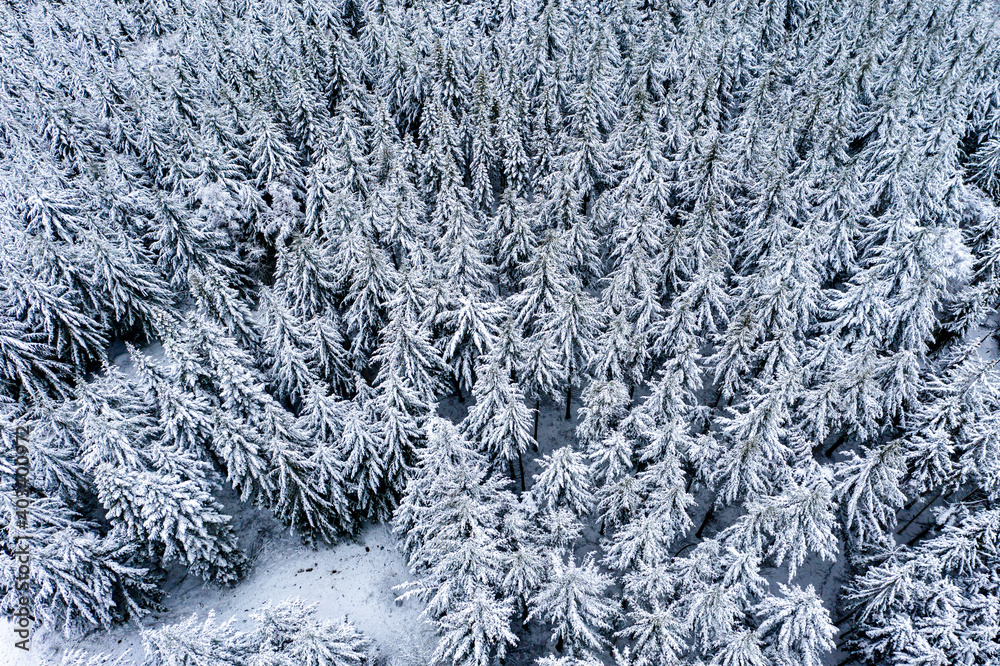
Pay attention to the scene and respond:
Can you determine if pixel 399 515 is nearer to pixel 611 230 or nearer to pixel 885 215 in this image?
pixel 611 230

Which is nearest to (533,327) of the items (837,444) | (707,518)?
(707,518)

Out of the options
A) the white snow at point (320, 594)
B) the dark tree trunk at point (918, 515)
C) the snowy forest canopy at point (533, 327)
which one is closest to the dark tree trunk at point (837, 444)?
the snowy forest canopy at point (533, 327)

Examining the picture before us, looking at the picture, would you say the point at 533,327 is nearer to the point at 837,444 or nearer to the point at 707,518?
the point at 707,518

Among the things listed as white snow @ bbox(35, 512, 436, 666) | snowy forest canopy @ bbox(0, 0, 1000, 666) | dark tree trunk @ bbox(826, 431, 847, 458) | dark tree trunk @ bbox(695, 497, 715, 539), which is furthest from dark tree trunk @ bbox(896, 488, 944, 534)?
white snow @ bbox(35, 512, 436, 666)

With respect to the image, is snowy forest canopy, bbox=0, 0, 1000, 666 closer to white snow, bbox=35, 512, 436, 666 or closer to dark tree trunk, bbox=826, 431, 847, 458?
dark tree trunk, bbox=826, 431, 847, 458

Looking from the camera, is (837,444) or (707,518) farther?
(837,444)

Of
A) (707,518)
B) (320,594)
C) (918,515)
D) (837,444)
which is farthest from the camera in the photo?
(837,444)

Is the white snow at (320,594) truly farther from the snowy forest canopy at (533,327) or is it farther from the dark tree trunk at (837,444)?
the dark tree trunk at (837,444)

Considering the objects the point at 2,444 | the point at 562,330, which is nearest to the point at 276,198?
the point at 2,444
